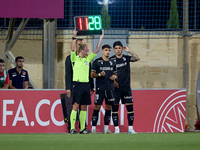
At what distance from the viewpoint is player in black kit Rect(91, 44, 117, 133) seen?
22.2ft

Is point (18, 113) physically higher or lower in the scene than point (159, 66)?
lower

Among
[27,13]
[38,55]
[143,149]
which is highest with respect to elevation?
[27,13]

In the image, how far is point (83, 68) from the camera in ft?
21.6

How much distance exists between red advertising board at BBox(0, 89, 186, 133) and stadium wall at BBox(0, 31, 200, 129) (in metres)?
2.46

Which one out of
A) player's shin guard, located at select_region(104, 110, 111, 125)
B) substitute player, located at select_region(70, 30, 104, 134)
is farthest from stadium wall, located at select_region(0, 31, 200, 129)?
substitute player, located at select_region(70, 30, 104, 134)

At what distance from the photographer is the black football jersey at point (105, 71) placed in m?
6.76

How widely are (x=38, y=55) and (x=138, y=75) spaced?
2925mm

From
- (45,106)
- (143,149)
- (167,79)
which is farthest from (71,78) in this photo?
(167,79)

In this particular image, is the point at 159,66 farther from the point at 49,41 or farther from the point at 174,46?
the point at 49,41

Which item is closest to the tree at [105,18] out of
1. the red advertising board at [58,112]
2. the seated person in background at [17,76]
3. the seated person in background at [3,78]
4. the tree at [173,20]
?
the tree at [173,20]

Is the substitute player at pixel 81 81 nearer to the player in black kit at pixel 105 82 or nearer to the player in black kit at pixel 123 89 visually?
the player in black kit at pixel 105 82

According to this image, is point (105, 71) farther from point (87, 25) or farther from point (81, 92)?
point (87, 25)

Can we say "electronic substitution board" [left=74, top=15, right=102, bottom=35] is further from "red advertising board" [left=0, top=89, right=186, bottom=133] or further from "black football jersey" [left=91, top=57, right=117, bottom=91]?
"red advertising board" [left=0, top=89, right=186, bottom=133]

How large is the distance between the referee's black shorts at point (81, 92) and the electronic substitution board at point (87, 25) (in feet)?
3.23
